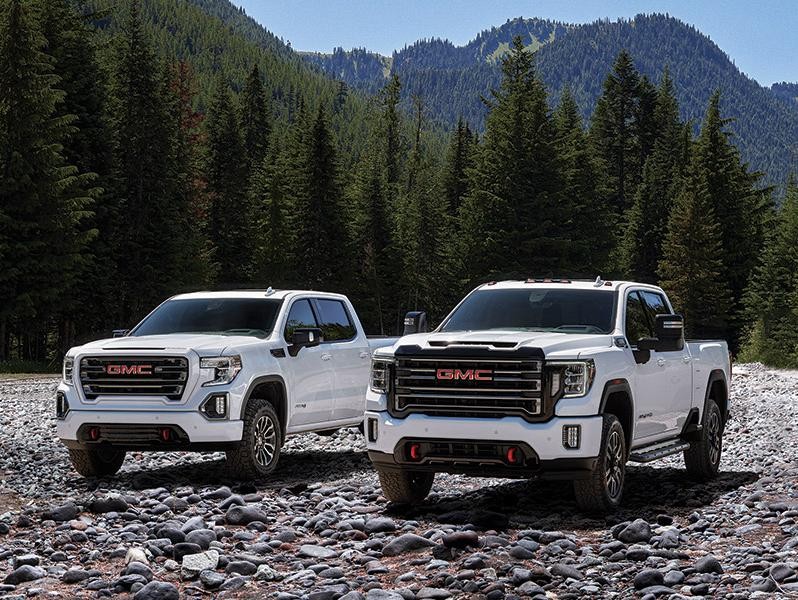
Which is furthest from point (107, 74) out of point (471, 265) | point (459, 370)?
point (459, 370)

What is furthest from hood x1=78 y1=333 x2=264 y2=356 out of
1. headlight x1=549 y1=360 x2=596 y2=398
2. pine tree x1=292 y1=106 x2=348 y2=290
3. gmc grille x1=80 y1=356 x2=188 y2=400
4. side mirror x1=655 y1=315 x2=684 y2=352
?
pine tree x1=292 y1=106 x2=348 y2=290

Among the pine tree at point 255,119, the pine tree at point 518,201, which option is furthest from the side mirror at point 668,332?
the pine tree at point 255,119

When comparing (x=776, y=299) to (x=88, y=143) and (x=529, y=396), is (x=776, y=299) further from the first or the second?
(x=529, y=396)

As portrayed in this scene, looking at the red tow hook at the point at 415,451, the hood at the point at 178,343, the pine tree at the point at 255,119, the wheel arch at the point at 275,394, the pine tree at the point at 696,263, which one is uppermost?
the pine tree at the point at 255,119

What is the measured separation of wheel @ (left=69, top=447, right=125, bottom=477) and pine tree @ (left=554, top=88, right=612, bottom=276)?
46582 mm

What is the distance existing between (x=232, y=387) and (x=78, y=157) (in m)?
37.8

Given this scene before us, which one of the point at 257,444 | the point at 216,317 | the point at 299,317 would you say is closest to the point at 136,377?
the point at 257,444

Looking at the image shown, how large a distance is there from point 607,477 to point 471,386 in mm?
1505

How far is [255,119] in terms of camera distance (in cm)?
10150

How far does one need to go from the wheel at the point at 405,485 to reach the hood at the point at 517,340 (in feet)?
4.07

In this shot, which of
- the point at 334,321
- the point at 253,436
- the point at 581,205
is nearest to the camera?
the point at 253,436

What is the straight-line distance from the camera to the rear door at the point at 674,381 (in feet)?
36.0

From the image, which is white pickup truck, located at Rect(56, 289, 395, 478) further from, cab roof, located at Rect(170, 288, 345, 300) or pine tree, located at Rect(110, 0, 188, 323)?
pine tree, located at Rect(110, 0, 188, 323)

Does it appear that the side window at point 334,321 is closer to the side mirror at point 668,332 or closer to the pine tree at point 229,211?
the side mirror at point 668,332
